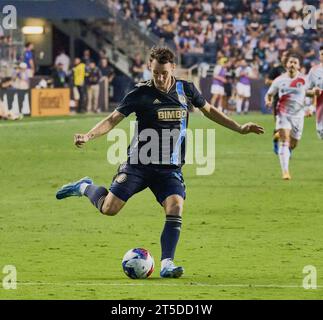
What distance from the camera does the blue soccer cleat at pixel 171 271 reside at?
38.2 feet

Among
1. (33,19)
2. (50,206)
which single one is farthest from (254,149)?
(33,19)

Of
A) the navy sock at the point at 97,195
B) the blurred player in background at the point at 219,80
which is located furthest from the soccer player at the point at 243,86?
the navy sock at the point at 97,195

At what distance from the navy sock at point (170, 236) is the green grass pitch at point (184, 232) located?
0.89ft

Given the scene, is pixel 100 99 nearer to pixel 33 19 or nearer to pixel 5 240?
pixel 33 19

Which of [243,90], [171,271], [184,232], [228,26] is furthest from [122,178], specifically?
[228,26]

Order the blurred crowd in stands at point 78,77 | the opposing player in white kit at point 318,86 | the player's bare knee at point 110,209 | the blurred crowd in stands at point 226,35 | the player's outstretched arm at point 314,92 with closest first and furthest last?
1. the player's bare knee at point 110,209
2. the player's outstretched arm at point 314,92
3. the opposing player in white kit at point 318,86
4. the blurred crowd in stands at point 78,77
5. the blurred crowd in stands at point 226,35

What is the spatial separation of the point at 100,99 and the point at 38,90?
5028 mm

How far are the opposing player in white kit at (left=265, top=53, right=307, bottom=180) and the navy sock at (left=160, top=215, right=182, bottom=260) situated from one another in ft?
34.6

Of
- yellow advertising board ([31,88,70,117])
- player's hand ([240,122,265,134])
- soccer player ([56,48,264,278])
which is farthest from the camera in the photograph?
yellow advertising board ([31,88,70,117])

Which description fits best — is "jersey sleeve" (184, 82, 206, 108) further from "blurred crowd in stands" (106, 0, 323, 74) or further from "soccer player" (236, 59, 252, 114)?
"blurred crowd in stands" (106, 0, 323, 74)

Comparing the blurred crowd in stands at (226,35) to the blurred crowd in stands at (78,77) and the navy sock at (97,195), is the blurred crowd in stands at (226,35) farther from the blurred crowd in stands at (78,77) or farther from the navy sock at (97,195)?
the navy sock at (97,195)

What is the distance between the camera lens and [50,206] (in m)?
18.4

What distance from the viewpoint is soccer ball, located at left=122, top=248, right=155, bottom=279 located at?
38.2 ft

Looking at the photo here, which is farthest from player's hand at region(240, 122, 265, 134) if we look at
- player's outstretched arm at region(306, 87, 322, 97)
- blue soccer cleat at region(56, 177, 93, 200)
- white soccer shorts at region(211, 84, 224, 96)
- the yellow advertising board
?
white soccer shorts at region(211, 84, 224, 96)
